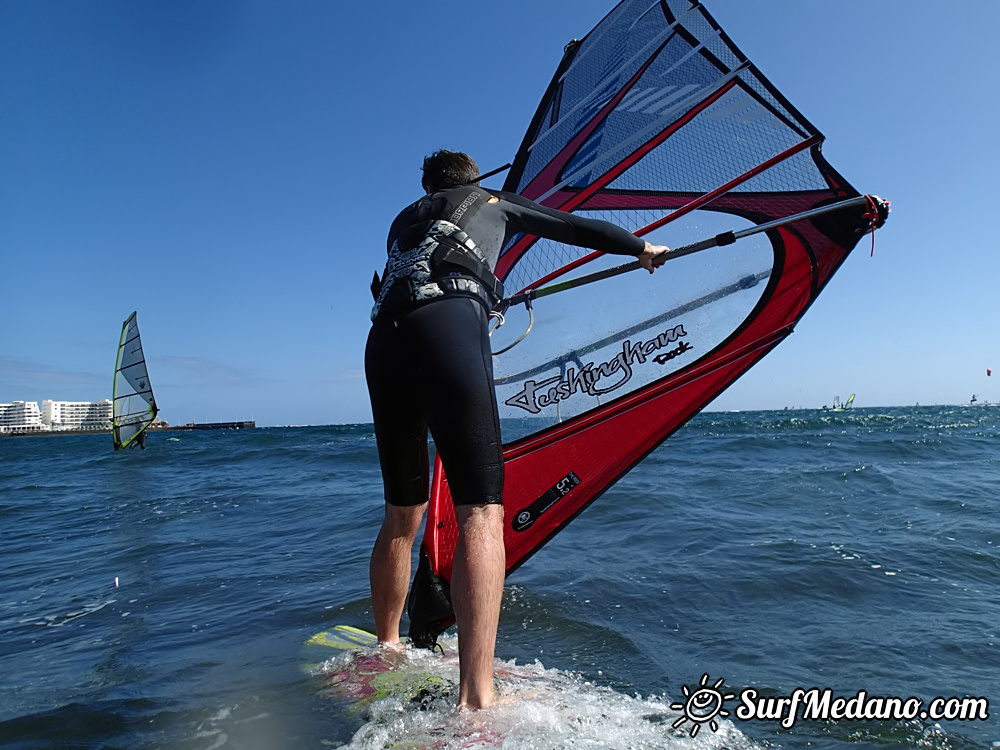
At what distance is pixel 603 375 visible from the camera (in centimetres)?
274

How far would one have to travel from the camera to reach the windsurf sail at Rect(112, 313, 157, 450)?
78.4 feet

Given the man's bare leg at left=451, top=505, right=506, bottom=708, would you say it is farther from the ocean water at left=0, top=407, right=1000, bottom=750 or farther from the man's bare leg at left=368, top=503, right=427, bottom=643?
the man's bare leg at left=368, top=503, right=427, bottom=643

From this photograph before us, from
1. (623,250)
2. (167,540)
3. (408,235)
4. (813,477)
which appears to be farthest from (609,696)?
(813,477)

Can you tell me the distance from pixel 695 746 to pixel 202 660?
6.54 feet

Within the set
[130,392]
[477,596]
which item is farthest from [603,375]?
[130,392]

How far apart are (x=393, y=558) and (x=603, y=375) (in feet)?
3.99

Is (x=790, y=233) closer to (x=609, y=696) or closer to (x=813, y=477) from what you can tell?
(x=609, y=696)

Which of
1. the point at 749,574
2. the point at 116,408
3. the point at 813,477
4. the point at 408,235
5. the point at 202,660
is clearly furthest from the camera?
the point at 116,408

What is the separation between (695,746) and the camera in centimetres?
167
